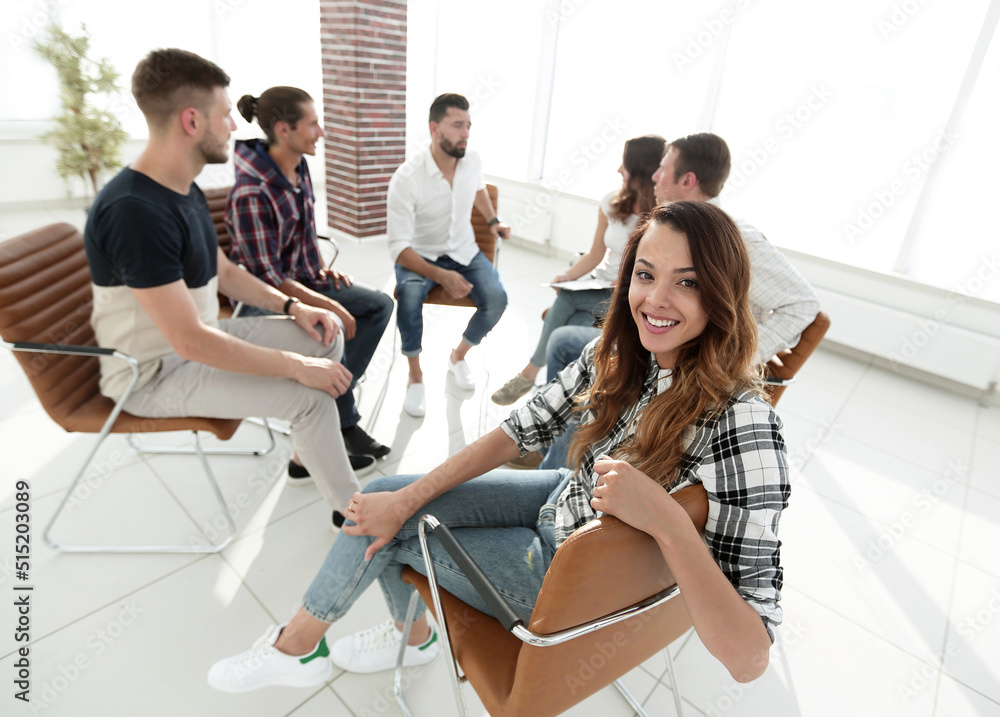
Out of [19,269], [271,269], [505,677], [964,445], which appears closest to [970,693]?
[505,677]

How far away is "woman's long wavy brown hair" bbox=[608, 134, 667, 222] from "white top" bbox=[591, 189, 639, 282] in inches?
1.8

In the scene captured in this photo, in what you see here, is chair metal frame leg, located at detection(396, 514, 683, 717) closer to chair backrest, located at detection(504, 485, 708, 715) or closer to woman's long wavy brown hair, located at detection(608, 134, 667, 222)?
chair backrest, located at detection(504, 485, 708, 715)

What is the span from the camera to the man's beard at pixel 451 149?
2910 mm

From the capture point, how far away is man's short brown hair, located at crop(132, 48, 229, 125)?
5.35ft

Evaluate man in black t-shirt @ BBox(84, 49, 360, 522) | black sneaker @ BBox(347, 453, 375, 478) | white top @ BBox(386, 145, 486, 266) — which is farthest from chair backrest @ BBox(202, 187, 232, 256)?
black sneaker @ BBox(347, 453, 375, 478)

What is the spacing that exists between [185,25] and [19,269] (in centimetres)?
552

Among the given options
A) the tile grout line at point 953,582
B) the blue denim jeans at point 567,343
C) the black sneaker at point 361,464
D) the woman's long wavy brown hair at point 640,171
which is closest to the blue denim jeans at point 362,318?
the black sneaker at point 361,464

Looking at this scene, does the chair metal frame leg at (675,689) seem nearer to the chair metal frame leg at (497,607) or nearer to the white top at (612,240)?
the chair metal frame leg at (497,607)

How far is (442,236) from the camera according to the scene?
3021 millimetres

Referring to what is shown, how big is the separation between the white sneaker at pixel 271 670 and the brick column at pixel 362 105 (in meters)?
4.23

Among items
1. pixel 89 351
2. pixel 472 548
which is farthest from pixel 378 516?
pixel 89 351

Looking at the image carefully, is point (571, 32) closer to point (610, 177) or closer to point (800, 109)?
point (610, 177)

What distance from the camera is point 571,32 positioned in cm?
480

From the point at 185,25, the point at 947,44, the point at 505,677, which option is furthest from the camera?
the point at 185,25
